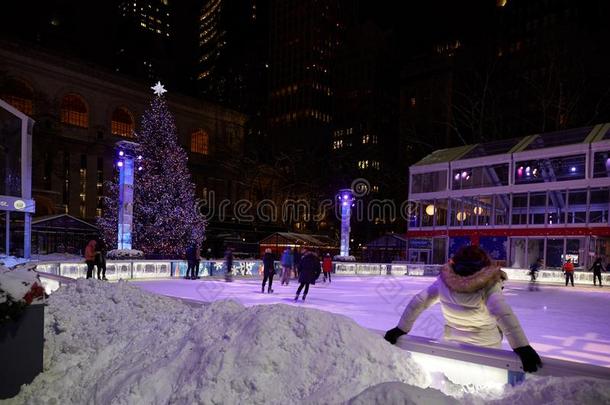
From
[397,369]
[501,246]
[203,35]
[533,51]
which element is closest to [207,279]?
[397,369]

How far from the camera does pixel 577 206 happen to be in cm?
3070

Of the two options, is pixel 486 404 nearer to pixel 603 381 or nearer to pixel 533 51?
pixel 603 381

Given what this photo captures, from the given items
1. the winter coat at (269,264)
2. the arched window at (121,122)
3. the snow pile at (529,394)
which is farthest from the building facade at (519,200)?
the arched window at (121,122)

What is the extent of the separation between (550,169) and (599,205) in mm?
3825

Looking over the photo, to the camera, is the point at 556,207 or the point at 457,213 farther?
the point at 457,213

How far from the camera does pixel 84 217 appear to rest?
4369 cm

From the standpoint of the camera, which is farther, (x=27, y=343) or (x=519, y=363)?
(x=27, y=343)

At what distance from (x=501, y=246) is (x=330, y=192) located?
1673cm

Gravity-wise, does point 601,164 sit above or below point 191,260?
above

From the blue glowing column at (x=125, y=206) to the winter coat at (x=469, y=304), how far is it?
54.1 ft

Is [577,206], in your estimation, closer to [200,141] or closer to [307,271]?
[307,271]

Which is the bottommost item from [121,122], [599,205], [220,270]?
[220,270]

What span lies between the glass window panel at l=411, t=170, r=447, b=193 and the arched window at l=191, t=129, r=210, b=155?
2671 centimetres

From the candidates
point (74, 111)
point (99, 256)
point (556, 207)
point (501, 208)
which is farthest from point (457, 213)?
point (74, 111)
